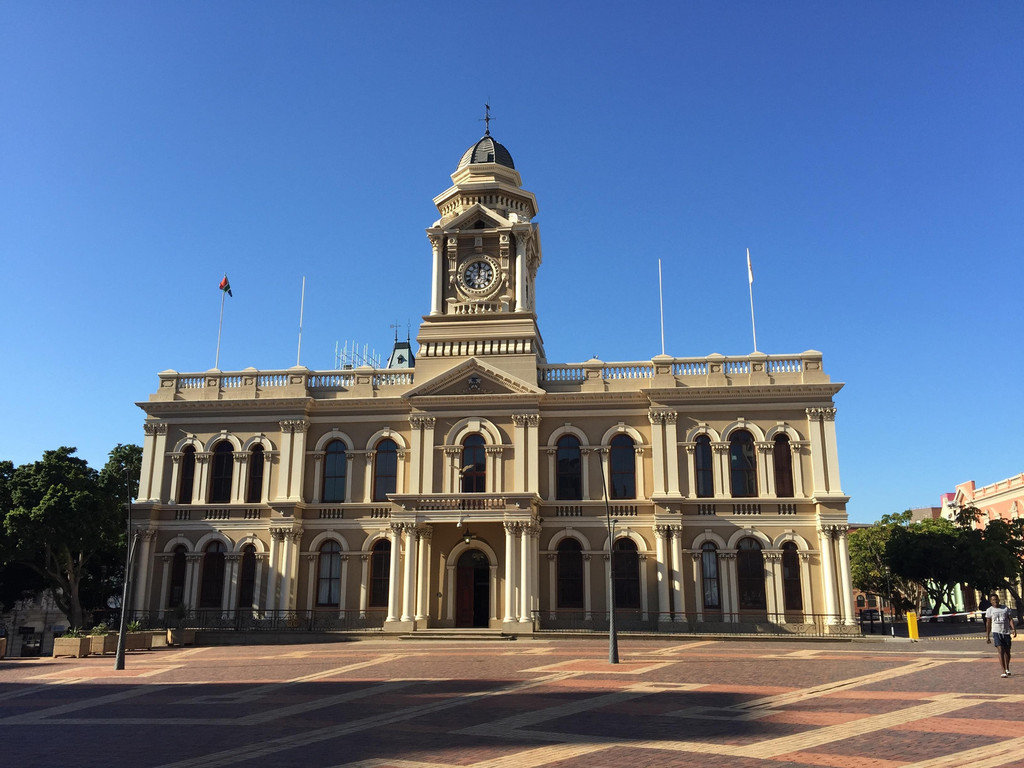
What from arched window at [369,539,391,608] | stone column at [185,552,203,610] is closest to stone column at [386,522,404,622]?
arched window at [369,539,391,608]

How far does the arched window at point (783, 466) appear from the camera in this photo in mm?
36750

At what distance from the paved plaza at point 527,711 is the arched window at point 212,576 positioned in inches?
462

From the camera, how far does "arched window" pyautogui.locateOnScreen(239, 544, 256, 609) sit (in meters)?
38.5

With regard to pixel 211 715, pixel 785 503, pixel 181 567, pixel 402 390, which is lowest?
pixel 211 715

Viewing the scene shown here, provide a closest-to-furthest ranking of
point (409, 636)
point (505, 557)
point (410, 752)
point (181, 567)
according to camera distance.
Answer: point (410, 752), point (409, 636), point (505, 557), point (181, 567)

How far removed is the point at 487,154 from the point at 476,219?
187 inches

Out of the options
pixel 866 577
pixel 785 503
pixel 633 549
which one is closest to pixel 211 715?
pixel 633 549

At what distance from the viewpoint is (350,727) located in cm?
1433

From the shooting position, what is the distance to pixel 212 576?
3909 cm

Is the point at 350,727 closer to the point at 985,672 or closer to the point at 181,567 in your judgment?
the point at 985,672

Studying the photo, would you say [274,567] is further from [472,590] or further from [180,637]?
[472,590]

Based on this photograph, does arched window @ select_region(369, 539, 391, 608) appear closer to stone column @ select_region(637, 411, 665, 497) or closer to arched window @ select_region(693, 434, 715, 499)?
stone column @ select_region(637, 411, 665, 497)

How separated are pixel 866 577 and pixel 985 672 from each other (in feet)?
156

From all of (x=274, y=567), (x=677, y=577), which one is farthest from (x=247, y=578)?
(x=677, y=577)
